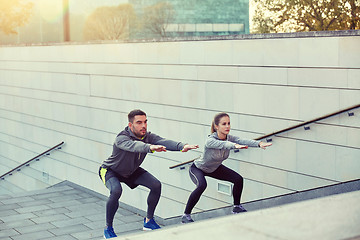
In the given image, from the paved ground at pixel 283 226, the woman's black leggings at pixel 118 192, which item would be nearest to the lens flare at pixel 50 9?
the woman's black leggings at pixel 118 192

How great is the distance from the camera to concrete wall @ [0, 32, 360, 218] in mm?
9547

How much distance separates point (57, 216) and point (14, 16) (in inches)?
622

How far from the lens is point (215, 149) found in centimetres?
830

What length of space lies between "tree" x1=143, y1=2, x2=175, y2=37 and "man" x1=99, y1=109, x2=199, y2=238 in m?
18.0

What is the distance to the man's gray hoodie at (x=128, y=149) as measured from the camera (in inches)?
305

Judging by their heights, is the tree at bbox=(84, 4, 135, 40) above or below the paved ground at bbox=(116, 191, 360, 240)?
above

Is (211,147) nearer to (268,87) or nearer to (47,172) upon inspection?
(268,87)

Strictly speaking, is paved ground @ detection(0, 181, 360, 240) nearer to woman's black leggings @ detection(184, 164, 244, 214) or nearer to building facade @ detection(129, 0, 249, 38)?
woman's black leggings @ detection(184, 164, 244, 214)

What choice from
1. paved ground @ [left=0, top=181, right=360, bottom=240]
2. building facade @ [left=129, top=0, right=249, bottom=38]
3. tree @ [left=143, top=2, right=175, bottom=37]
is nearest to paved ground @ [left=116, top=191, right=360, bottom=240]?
paved ground @ [left=0, top=181, right=360, bottom=240]

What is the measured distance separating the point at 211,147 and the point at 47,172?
466 inches

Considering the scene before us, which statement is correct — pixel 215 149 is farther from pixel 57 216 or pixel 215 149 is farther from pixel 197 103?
pixel 57 216

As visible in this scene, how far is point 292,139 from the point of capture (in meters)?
10.2

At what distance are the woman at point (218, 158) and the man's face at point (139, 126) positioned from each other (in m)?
0.93

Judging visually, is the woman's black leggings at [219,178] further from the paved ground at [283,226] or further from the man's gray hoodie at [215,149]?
the paved ground at [283,226]
